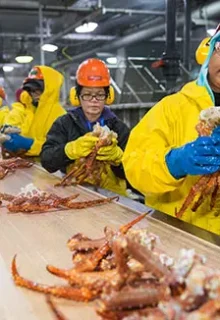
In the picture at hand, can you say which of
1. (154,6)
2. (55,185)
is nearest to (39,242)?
(55,185)

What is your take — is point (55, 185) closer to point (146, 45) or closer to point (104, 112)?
point (104, 112)

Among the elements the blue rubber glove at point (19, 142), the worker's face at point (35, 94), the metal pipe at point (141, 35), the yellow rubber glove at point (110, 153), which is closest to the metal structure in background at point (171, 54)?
the worker's face at point (35, 94)

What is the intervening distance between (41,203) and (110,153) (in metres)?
0.72

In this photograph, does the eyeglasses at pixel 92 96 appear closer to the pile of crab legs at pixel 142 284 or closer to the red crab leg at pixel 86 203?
the red crab leg at pixel 86 203

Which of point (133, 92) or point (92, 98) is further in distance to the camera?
point (133, 92)

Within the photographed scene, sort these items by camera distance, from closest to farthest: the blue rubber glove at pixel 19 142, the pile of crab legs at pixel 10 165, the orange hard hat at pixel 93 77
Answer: the orange hard hat at pixel 93 77, the pile of crab legs at pixel 10 165, the blue rubber glove at pixel 19 142

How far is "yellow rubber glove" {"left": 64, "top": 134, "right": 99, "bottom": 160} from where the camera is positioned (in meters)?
2.62

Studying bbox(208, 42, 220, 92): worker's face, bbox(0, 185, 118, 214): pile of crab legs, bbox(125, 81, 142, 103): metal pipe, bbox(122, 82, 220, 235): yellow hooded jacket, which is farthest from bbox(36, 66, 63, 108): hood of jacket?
bbox(125, 81, 142, 103): metal pipe

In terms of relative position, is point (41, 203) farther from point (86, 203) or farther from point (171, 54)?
point (171, 54)

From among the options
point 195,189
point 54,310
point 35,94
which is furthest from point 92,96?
point 54,310

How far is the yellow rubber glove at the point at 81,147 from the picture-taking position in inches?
103

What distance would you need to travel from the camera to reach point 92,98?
9.36 feet

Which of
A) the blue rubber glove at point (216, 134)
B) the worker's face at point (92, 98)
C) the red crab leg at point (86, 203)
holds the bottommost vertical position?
the red crab leg at point (86, 203)

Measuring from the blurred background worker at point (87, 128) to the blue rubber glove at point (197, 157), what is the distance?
0.99 meters
